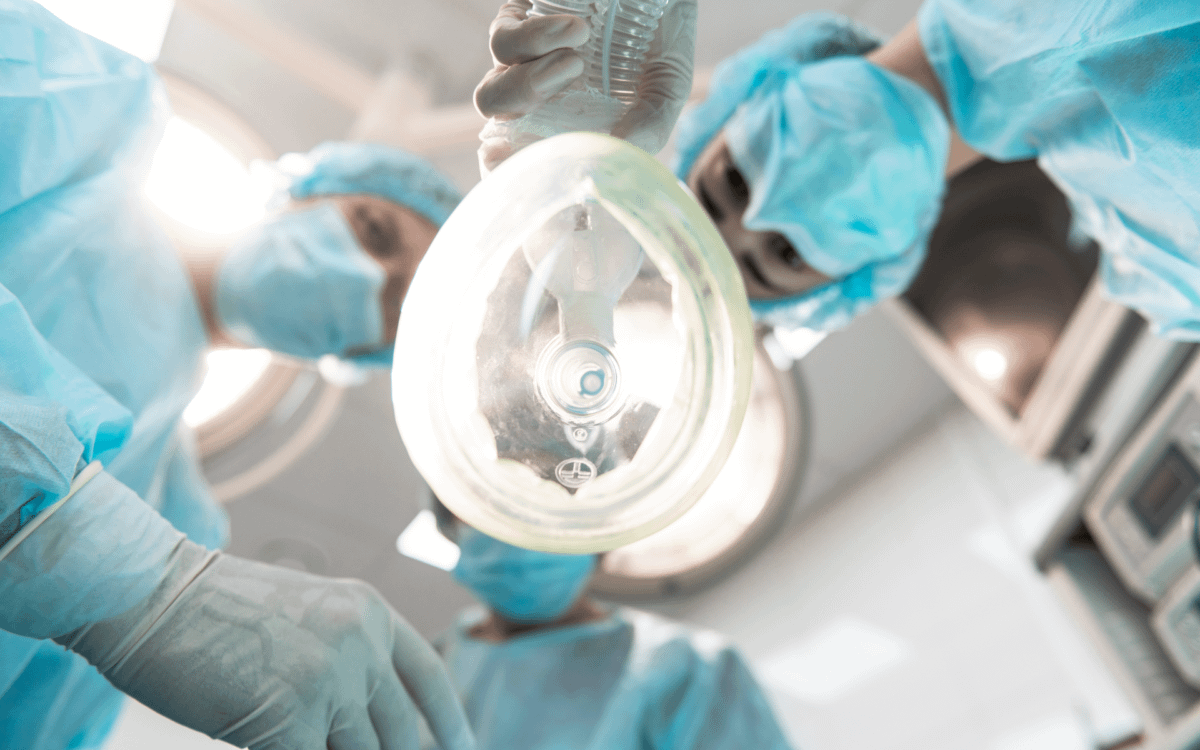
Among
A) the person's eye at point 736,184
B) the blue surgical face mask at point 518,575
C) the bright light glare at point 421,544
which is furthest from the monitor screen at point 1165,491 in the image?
the bright light glare at point 421,544

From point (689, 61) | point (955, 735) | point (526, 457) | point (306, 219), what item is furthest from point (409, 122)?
Answer: point (955, 735)

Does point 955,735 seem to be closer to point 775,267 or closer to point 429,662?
point 775,267

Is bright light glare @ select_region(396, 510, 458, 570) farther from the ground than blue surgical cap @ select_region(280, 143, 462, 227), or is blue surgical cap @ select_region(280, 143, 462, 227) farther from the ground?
blue surgical cap @ select_region(280, 143, 462, 227)

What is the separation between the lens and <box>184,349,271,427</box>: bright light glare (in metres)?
2.51

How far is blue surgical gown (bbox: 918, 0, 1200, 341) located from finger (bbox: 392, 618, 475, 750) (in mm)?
857

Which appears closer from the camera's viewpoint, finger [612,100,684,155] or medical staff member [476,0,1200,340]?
finger [612,100,684,155]

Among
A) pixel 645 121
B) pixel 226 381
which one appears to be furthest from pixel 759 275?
pixel 226 381

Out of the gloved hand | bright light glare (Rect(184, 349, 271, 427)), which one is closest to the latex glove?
the gloved hand

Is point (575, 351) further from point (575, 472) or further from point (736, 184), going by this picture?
point (736, 184)

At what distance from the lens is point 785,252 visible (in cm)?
121

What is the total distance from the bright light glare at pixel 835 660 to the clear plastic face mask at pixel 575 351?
1.80m

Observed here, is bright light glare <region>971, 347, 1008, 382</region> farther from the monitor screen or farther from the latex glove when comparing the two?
the latex glove

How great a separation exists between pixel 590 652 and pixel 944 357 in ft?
3.36

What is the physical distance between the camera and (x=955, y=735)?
1.70m
